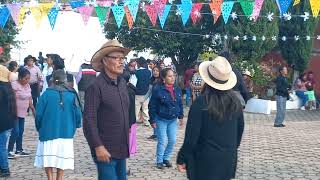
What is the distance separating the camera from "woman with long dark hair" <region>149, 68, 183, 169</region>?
864cm

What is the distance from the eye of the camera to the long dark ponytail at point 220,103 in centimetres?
484

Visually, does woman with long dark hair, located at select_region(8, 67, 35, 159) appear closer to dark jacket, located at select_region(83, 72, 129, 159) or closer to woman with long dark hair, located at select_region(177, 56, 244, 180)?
dark jacket, located at select_region(83, 72, 129, 159)

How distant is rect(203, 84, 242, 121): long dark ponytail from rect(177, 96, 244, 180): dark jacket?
0.13 ft

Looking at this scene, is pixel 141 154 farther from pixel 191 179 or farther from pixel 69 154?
pixel 191 179

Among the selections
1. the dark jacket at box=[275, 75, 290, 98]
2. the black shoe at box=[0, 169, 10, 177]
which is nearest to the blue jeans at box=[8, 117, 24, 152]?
the black shoe at box=[0, 169, 10, 177]

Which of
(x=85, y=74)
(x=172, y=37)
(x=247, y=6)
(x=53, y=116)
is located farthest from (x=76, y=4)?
(x=172, y=37)

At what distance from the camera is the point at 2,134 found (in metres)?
8.11

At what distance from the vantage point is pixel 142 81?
13352 mm

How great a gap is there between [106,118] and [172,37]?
656 inches

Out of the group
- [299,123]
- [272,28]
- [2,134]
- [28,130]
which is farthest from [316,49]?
[2,134]

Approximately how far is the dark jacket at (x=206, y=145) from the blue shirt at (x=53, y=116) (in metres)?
2.43

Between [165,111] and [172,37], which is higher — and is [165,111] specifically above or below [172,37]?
below

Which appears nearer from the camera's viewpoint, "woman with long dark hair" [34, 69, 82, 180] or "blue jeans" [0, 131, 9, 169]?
"woman with long dark hair" [34, 69, 82, 180]

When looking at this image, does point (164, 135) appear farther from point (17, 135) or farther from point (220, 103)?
point (220, 103)
